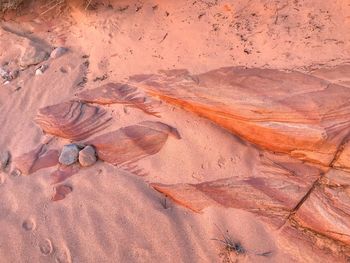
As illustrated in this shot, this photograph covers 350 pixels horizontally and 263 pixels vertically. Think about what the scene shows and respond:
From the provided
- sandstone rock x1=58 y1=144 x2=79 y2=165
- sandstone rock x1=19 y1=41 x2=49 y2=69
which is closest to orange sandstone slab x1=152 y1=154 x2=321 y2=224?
sandstone rock x1=58 y1=144 x2=79 y2=165

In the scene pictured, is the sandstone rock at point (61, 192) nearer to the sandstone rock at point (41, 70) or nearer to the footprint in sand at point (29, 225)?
the footprint in sand at point (29, 225)

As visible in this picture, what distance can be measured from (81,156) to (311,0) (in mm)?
2078

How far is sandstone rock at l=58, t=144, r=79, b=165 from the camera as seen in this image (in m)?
2.68

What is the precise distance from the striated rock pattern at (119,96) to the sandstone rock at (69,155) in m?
0.43

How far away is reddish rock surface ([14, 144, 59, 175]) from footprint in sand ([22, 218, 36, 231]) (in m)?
0.38

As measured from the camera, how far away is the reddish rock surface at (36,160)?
274cm

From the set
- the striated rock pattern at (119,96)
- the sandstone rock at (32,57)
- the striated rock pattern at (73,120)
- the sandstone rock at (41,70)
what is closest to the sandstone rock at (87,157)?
the striated rock pattern at (73,120)

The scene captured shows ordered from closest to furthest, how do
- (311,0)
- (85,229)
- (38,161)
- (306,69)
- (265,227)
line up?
(265,227) < (85,229) < (306,69) < (38,161) < (311,0)

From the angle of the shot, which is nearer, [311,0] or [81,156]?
[81,156]

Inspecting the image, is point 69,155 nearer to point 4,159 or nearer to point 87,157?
point 87,157

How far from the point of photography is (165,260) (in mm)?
2225

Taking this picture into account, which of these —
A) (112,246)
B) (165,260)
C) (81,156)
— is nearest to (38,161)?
(81,156)

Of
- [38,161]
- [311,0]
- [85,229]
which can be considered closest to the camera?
[85,229]

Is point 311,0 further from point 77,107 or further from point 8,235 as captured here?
point 8,235
